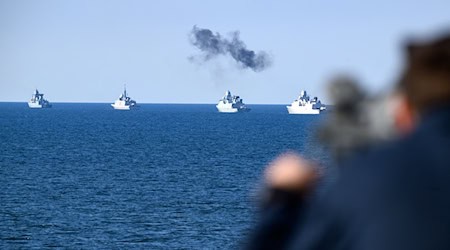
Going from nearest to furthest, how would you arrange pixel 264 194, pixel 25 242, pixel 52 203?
pixel 264 194 < pixel 25 242 < pixel 52 203

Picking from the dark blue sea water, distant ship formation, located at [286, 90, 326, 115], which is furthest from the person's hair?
distant ship formation, located at [286, 90, 326, 115]

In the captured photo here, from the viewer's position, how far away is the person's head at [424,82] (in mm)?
1615

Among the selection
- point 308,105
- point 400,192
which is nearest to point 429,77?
point 400,192

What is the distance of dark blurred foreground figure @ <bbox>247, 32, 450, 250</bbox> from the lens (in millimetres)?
1468

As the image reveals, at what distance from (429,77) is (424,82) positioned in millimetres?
12

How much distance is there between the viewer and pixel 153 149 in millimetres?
87750

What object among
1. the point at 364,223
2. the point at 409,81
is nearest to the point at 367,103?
the point at 409,81

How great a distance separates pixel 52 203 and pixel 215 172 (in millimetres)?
17719

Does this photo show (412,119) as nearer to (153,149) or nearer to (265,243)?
(265,243)

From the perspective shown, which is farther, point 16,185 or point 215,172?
point 215,172

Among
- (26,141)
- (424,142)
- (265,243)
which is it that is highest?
(424,142)

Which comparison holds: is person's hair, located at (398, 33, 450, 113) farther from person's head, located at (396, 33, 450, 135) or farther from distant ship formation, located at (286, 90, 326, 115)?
distant ship formation, located at (286, 90, 326, 115)

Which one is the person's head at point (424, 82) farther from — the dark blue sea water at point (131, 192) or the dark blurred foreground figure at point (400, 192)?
the dark blue sea water at point (131, 192)

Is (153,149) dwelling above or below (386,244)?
below
